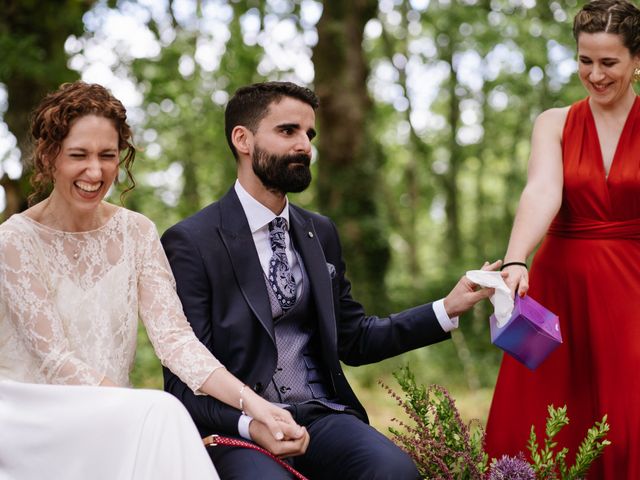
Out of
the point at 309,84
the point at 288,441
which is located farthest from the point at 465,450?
the point at 309,84

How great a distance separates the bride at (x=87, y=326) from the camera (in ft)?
8.74

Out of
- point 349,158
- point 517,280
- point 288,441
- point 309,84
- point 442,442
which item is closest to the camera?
point 288,441

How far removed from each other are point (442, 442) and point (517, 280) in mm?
669

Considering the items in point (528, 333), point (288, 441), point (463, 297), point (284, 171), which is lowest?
point (288, 441)

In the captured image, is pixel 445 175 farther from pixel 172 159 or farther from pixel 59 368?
pixel 59 368

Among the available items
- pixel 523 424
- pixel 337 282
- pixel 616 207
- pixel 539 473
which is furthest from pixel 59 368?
pixel 616 207

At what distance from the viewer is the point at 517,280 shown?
11.0 ft

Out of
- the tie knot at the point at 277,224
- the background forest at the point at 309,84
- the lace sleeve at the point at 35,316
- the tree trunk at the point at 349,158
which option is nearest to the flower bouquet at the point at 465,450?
the tie knot at the point at 277,224

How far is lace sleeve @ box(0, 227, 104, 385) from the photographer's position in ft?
9.68

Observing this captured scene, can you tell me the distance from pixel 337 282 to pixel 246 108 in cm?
81

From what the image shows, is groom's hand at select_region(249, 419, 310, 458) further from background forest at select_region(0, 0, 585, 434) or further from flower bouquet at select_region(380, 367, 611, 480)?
background forest at select_region(0, 0, 585, 434)

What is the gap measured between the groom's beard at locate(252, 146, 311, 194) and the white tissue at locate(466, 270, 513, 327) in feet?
2.39

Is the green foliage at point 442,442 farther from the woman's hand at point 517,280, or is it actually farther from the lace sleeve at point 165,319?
the lace sleeve at point 165,319

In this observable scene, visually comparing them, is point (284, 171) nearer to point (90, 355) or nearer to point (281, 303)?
point (281, 303)
